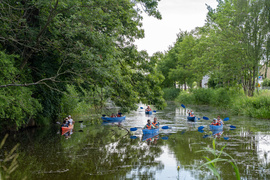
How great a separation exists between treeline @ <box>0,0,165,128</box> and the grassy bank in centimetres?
1121

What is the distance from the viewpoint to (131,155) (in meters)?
11.2

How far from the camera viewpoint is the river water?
8.70 m

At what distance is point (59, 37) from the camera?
41.4ft

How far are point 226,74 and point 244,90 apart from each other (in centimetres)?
433

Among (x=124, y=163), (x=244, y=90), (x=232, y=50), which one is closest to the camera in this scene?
(x=124, y=163)

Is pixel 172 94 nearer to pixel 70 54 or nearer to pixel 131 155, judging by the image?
pixel 131 155

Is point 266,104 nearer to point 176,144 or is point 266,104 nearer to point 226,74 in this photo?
point 226,74

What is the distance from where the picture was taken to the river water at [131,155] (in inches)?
343

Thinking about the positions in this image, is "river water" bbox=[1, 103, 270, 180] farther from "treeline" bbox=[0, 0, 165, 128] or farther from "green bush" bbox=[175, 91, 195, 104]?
"green bush" bbox=[175, 91, 195, 104]

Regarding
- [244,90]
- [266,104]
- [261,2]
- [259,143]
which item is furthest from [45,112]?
[244,90]

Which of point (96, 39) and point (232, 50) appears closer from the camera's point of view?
point (96, 39)

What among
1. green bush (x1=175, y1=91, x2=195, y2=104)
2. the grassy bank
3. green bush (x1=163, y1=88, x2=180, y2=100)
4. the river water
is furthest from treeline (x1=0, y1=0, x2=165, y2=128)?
green bush (x1=163, y1=88, x2=180, y2=100)

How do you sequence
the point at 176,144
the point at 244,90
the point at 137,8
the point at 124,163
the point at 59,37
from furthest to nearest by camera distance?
the point at 244,90
the point at 137,8
the point at 176,144
the point at 59,37
the point at 124,163

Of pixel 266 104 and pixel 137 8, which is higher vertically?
pixel 137 8
